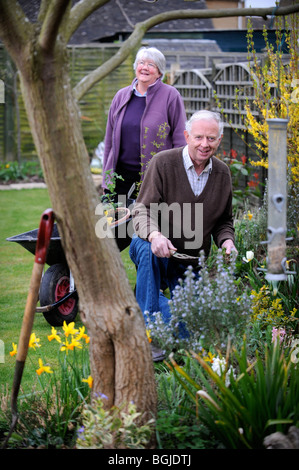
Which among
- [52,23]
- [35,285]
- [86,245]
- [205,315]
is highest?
[52,23]

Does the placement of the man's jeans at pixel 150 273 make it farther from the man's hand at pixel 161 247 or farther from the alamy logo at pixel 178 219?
the man's hand at pixel 161 247

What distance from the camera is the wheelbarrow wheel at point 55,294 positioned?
4.43m

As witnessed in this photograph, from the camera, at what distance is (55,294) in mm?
4457

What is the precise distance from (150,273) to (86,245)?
4.33ft

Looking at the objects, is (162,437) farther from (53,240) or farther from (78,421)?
(53,240)

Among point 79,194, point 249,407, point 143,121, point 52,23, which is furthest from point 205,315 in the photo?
point 143,121

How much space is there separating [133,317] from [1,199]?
7717 mm

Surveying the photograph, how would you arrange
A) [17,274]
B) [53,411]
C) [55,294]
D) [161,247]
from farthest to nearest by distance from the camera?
[17,274] → [55,294] → [161,247] → [53,411]

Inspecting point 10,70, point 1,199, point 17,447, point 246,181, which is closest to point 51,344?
point 17,447

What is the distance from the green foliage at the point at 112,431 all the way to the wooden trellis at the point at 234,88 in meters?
4.91

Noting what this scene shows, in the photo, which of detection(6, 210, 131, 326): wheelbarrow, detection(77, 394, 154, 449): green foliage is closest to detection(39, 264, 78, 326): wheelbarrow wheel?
detection(6, 210, 131, 326): wheelbarrow

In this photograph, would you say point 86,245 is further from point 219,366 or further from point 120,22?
point 120,22

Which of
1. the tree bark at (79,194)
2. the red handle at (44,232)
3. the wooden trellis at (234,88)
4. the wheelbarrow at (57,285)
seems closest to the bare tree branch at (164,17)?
the tree bark at (79,194)

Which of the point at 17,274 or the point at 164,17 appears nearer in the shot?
the point at 164,17
